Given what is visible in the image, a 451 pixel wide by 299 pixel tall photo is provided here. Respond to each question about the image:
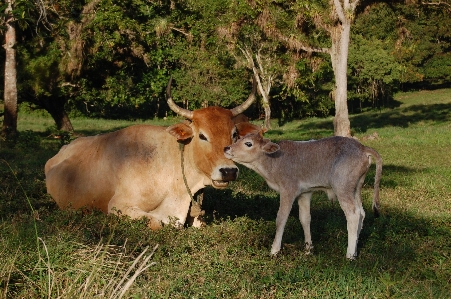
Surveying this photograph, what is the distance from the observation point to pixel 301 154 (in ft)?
22.9

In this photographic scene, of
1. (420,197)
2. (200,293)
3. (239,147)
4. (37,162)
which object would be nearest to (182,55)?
(37,162)

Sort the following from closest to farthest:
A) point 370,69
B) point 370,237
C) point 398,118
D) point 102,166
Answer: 1. point 370,237
2. point 102,166
3. point 398,118
4. point 370,69

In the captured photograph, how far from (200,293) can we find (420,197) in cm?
612

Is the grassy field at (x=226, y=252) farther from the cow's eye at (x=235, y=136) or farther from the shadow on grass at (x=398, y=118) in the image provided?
the shadow on grass at (x=398, y=118)

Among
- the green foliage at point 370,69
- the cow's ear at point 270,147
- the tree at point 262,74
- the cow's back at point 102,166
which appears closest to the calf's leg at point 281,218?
the cow's ear at point 270,147

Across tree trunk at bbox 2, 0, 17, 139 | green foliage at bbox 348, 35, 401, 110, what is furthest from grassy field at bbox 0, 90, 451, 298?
green foliage at bbox 348, 35, 401, 110

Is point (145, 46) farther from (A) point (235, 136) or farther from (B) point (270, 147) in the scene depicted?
(B) point (270, 147)

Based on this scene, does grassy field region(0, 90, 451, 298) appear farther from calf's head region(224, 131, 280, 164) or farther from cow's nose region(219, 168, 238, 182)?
calf's head region(224, 131, 280, 164)

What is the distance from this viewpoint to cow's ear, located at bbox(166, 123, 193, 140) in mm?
7645

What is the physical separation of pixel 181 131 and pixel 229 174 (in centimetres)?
92

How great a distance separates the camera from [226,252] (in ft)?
21.4

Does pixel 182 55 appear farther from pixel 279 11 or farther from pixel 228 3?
pixel 279 11

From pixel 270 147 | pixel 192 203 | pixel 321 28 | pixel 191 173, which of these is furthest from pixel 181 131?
pixel 321 28

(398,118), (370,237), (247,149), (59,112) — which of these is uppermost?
(247,149)
